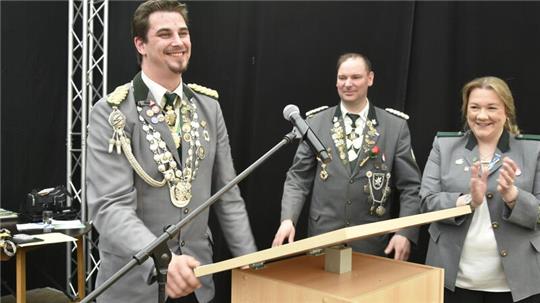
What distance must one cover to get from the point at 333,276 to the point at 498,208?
43.7 inches

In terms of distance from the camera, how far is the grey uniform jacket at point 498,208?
221cm

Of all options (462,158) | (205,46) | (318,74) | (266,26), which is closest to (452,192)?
(462,158)

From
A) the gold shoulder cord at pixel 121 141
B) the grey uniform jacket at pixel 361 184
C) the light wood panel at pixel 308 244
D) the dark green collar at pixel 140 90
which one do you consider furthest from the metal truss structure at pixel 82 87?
the light wood panel at pixel 308 244

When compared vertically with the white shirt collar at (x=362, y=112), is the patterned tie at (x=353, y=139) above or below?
below

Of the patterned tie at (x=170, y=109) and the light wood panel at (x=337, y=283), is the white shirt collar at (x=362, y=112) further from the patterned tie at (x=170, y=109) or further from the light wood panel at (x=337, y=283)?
the light wood panel at (x=337, y=283)

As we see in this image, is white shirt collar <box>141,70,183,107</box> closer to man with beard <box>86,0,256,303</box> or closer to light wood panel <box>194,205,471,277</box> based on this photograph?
man with beard <box>86,0,256,303</box>

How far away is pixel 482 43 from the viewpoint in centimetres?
316

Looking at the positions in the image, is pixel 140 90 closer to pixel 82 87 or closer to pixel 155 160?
pixel 155 160

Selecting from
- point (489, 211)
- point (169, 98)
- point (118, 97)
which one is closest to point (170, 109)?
point (169, 98)

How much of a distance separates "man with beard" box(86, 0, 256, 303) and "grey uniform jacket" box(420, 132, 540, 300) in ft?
2.83

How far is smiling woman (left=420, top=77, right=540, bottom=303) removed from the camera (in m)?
2.21

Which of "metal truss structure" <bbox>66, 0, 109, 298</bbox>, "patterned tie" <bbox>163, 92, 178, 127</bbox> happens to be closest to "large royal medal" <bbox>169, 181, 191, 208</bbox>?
"patterned tie" <bbox>163, 92, 178, 127</bbox>

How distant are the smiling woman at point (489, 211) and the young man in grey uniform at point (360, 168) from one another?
1.19 feet

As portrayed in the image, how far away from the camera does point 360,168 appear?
281 cm
